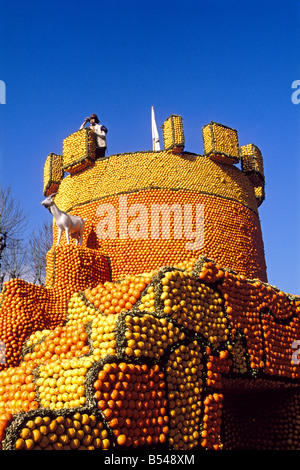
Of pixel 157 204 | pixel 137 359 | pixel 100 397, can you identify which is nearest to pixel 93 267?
pixel 157 204

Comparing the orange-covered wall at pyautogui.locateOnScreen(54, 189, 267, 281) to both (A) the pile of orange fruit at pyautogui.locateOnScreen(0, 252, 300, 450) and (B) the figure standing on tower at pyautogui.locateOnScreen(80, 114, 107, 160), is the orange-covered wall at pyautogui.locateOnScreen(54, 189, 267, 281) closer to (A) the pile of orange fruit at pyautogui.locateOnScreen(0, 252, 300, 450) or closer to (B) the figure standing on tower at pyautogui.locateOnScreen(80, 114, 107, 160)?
(B) the figure standing on tower at pyautogui.locateOnScreen(80, 114, 107, 160)

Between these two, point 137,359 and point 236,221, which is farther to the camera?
point 236,221

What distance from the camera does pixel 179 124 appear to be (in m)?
13.2

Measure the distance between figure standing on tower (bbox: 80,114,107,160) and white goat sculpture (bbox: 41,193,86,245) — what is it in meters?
3.36

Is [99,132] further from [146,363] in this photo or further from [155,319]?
[146,363]

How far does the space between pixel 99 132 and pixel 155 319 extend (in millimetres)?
9790

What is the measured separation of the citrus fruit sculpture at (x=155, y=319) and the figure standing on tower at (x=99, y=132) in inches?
33.0

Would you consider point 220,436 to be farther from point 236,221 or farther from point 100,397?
point 236,221

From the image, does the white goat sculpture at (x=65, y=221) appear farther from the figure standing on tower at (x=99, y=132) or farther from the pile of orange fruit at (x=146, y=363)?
the figure standing on tower at (x=99, y=132)

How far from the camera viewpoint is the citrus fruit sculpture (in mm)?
4906

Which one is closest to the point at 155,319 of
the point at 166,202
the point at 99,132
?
the point at 166,202

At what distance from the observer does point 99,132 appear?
46.8ft

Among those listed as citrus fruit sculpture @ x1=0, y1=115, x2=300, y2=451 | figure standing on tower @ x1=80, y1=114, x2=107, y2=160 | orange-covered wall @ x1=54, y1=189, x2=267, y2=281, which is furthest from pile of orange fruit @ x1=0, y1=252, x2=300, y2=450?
figure standing on tower @ x1=80, y1=114, x2=107, y2=160
